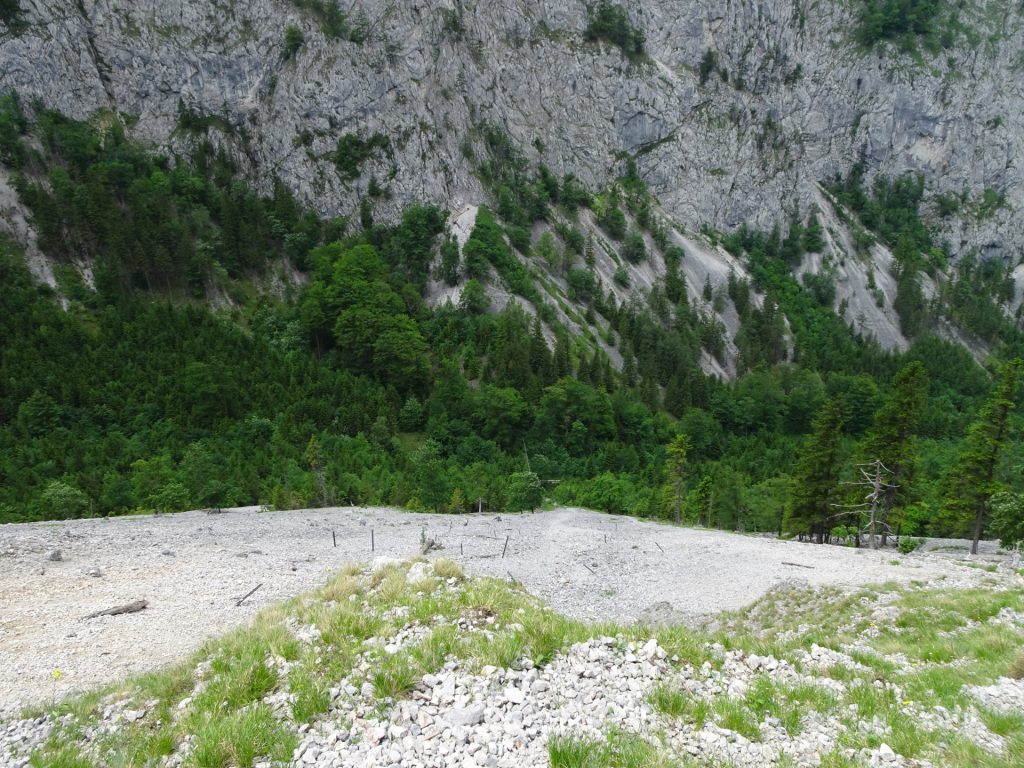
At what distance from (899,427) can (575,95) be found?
339 feet

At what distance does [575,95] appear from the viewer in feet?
359

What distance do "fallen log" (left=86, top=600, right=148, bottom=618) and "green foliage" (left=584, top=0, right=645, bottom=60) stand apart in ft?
424

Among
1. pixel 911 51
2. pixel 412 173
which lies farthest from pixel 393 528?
pixel 911 51

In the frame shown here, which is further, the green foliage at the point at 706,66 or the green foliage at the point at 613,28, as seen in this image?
the green foliage at the point at 706,66

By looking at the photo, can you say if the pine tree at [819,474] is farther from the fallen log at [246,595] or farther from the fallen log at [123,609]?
the fallen log at [123,609]

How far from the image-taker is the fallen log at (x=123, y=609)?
13.0 meters

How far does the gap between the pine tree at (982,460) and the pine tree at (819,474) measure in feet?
19.4

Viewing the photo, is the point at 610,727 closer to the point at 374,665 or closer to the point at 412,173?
the point at 374,665

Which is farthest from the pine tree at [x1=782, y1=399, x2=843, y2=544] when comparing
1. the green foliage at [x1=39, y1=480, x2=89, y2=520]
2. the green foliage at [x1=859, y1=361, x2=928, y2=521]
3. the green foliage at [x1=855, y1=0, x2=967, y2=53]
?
the green foliage at [x1=855, y1=0, x2=967, y2=53]

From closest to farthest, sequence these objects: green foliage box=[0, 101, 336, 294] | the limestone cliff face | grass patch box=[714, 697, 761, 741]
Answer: grass patch box=[714, 697, 761, 741]
green foliage box=[0, 101, 336, 294]
the limestone cliff face

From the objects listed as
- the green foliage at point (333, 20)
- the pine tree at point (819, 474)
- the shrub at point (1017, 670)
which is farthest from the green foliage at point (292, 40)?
the shrub at point (1017, 670)

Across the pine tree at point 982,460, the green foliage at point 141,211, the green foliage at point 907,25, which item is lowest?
the pine tree at point 982,460

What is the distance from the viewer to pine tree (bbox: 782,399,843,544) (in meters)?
33.1

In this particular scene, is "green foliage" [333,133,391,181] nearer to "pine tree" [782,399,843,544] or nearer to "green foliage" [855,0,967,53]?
"pine tree" [782,399,843,544]
